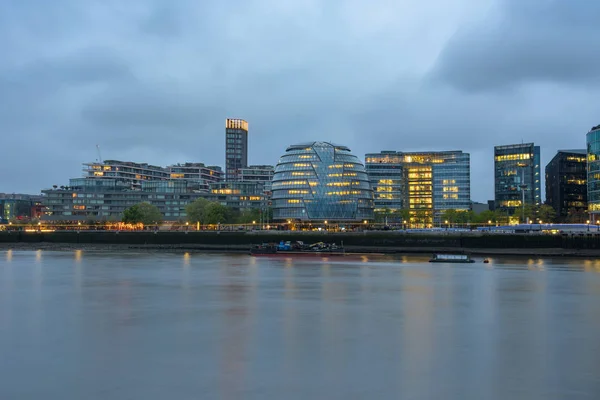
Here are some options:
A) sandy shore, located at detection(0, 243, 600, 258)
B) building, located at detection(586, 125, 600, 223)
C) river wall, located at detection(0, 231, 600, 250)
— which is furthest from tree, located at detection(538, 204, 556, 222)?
sandy shore, located at detection(0, 243, 600, 258)

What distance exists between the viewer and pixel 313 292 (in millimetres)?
46594

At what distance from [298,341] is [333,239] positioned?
11073cm

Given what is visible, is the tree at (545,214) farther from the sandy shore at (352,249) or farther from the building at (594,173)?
the sandy shore at (352,249)

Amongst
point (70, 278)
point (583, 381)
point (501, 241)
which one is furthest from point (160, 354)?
point (501, 241)

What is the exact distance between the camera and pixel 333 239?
452ft

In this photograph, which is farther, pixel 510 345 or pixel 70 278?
pixel 70 278

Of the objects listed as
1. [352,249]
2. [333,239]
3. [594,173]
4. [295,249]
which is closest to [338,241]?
[333,239]

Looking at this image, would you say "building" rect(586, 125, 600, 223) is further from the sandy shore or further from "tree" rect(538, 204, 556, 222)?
the sandy shore

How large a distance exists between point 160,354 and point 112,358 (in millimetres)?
1915

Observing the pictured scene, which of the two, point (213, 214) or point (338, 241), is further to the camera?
point (213, 214)

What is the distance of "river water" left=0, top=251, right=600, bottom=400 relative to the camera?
19828 mm

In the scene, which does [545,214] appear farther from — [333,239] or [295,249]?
[295,249]

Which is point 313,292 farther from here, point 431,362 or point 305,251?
point 305,251

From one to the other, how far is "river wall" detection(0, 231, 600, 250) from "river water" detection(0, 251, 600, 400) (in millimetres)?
67701
